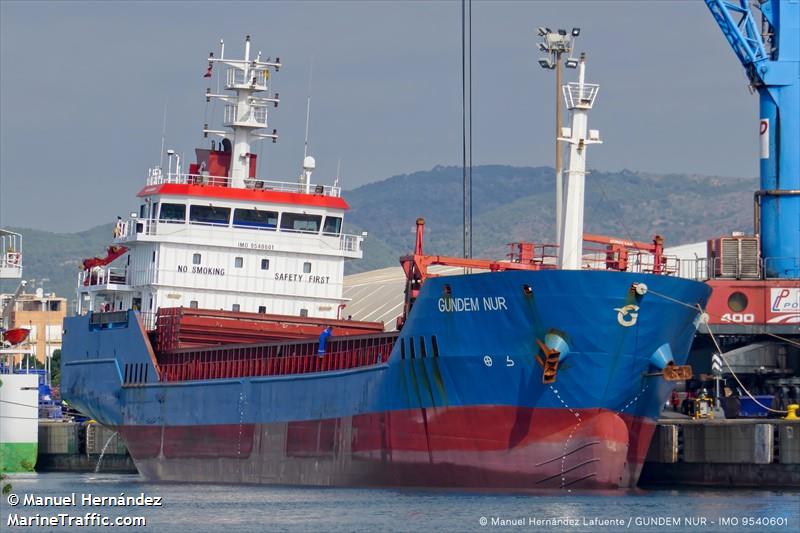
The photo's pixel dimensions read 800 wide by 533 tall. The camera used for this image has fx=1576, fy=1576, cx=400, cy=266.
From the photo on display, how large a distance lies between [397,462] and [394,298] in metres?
35.4

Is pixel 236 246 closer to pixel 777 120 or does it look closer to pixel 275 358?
pixel 275 358

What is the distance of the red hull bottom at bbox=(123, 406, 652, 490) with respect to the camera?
108ft

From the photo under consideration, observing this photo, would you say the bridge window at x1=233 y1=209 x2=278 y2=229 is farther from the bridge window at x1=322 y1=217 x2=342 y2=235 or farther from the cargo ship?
the bridge window at x1=322 y1=217 x2=342 y2=235

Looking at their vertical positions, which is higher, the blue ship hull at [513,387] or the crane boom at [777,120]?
the crane boom at [777,120]

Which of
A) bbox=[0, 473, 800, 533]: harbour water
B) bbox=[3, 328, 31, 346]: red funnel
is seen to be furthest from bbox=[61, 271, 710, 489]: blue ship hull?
bbox=[3, 328, 31, 346]: red funnel

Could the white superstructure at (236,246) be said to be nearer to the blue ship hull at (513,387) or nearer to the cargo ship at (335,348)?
the cargo ship at (335,348)

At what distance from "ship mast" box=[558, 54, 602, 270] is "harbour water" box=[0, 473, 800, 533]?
5169 millimetres

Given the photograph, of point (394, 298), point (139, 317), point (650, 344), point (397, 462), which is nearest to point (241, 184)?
point (139, 317)

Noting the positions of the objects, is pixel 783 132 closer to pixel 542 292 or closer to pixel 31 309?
pixel 542 292

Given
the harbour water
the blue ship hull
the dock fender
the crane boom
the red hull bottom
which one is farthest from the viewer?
the crane boom

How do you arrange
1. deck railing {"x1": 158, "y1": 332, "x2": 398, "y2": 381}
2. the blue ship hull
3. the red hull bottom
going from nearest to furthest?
the blue ship hull, the red hull bottom, deck railing {"x1": 158, "y1": 332, "x2": 398, "y2": 381}

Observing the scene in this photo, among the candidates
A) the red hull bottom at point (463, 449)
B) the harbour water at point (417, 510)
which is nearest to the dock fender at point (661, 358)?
the red hull bottom at point (463, 449)

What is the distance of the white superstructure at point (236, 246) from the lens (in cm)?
4606

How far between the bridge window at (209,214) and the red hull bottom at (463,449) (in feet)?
27.5
